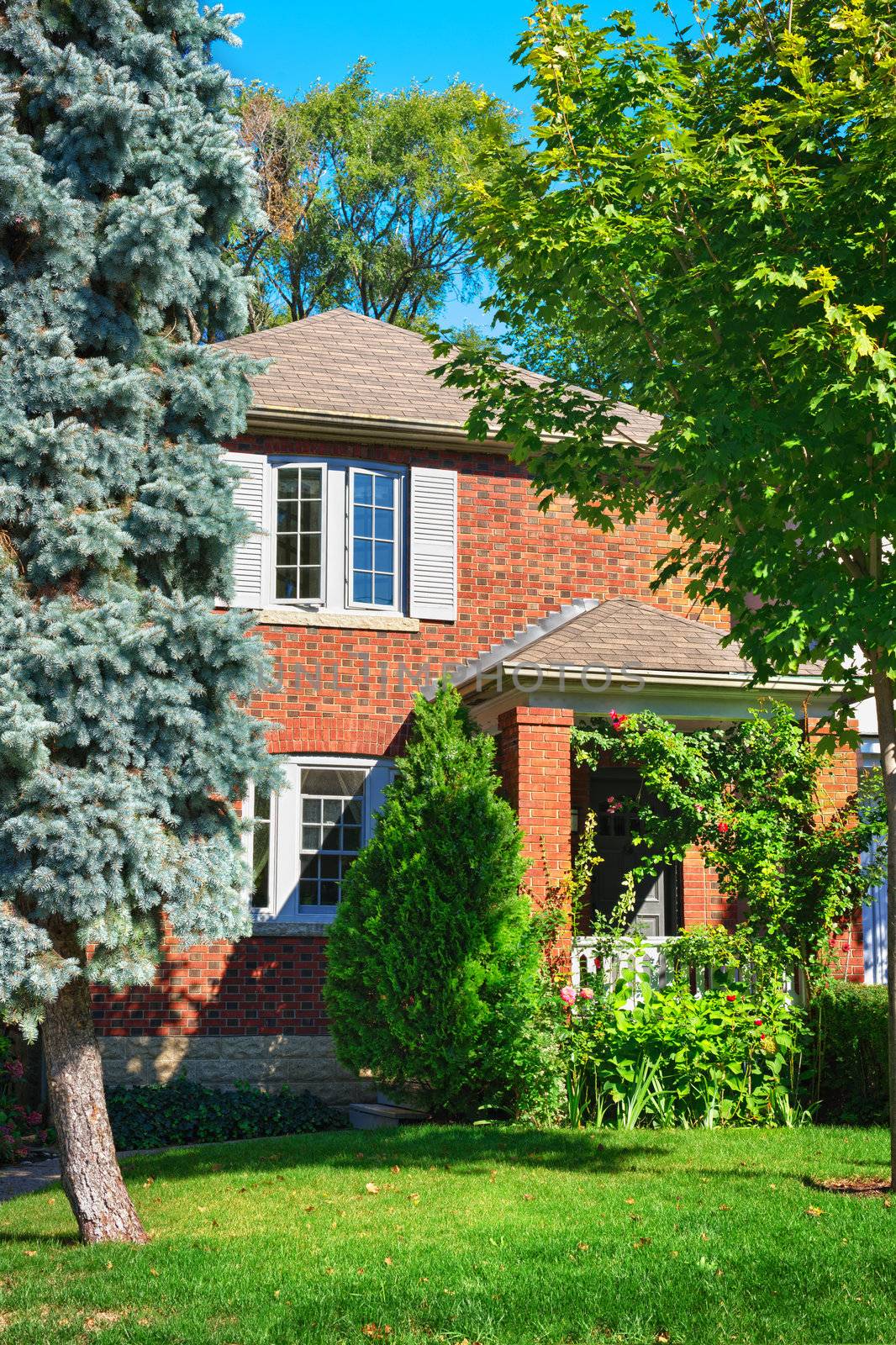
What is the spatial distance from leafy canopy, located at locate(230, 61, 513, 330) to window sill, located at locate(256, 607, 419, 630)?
15266 mm

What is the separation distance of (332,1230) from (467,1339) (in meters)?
1.97

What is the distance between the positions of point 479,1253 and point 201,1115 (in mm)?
5818

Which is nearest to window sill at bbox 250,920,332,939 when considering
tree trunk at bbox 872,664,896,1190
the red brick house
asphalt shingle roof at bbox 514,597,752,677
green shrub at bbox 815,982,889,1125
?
the red brick house

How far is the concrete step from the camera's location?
1105 cm

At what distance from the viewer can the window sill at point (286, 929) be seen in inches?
514

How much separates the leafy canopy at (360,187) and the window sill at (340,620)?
50.1 ft

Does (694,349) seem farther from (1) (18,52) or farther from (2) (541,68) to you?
(1) (18,52)

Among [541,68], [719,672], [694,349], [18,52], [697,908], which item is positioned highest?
[541,68]

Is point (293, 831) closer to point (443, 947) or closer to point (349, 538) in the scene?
point (349, 538)

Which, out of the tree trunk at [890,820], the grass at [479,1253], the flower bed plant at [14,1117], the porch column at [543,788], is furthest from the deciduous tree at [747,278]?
the flower bed plant at [14,1117]

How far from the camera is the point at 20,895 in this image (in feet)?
22.7

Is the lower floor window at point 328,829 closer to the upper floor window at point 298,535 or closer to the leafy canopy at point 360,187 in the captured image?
the upper floor window at point 298,535

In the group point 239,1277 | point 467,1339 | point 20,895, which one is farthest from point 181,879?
point 467,1339

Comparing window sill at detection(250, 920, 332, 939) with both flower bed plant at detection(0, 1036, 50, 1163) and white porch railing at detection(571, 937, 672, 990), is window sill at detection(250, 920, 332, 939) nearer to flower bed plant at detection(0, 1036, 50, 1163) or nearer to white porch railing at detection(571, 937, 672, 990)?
flower bed plant at detection(0, 1036, 50, 1163)
